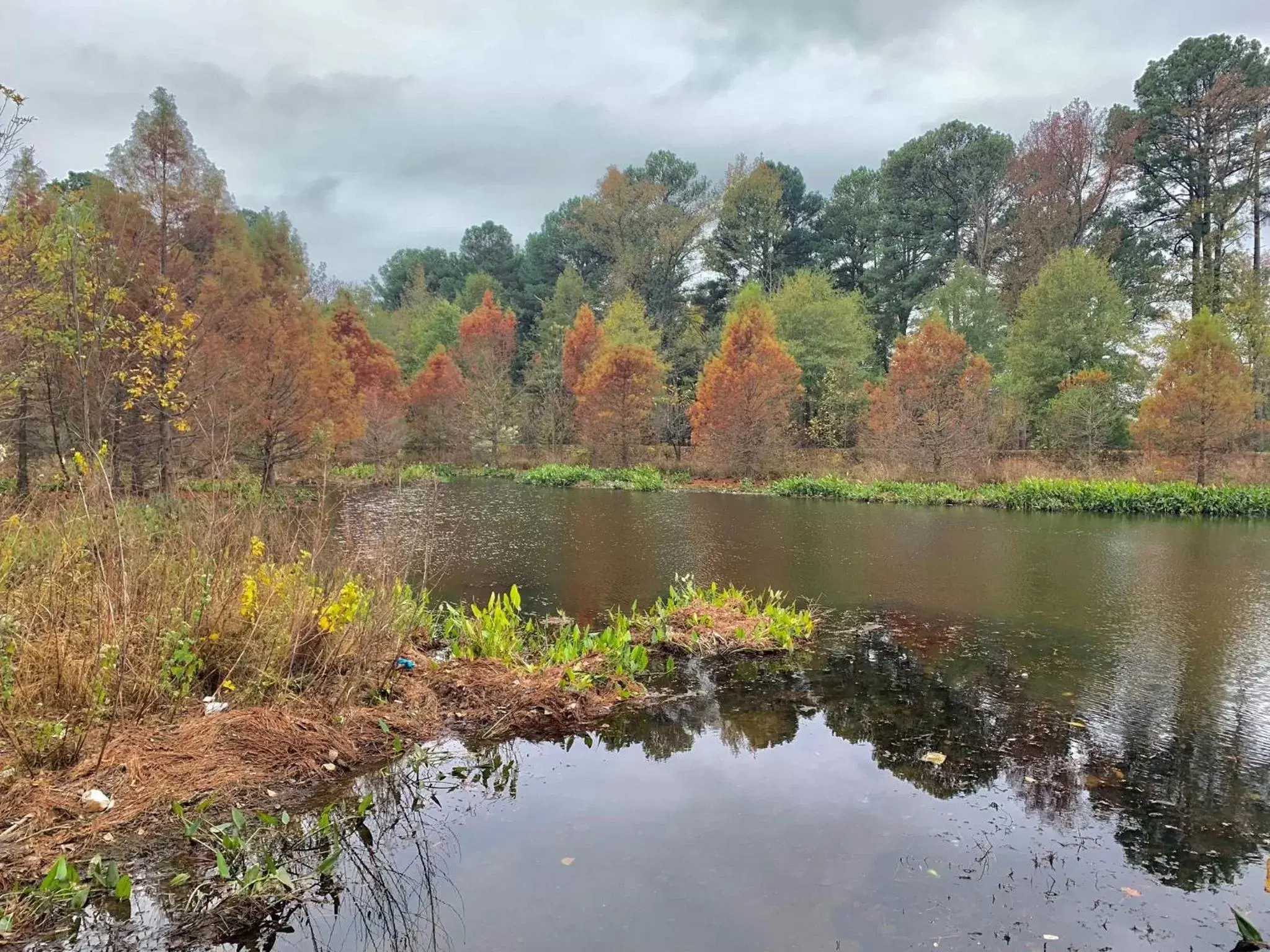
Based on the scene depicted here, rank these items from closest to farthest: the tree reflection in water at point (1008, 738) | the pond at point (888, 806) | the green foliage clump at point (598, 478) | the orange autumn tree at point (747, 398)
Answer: the pond at point (888, 806) < the tree reflection in water at point (1008, 738) < the green foliage clump at point (598, 478) < the orange autumn tree at point (747, 398)

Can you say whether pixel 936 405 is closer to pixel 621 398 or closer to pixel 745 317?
pixel 745 317

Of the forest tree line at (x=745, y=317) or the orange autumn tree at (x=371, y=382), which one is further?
the orange autumn tree at (x=371, y=382)

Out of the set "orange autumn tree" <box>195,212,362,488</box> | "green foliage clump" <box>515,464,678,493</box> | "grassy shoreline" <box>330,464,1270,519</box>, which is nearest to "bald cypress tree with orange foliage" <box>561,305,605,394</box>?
"green foliage clump" <box>515,464,678,493</box>

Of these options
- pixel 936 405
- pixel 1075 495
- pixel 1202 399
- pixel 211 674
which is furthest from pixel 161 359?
pixel 1202 399

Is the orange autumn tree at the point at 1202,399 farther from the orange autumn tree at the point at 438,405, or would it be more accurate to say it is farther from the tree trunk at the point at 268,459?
the orange autumn tree at the point at 438,405

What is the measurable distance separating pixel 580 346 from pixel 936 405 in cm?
1601

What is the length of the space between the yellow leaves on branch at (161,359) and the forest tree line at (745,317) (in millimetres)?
141

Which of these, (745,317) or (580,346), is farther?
(580,346)

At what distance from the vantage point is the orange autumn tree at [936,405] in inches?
904

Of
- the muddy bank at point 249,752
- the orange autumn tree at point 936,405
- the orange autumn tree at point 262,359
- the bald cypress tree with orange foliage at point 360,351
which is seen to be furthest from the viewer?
the bald cypress tree with orange foliage at point 360,351

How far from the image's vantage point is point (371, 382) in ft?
101

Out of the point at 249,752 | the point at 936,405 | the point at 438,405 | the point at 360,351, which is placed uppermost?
the point at 360,351

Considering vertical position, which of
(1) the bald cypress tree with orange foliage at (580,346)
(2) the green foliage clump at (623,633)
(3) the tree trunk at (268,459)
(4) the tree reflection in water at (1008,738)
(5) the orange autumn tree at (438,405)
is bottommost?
(4) the tree reflection in water at (1008,738)

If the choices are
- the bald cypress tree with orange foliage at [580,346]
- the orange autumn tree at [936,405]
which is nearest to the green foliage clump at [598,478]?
the bald cypress tree with orange foliage at [580,346]
